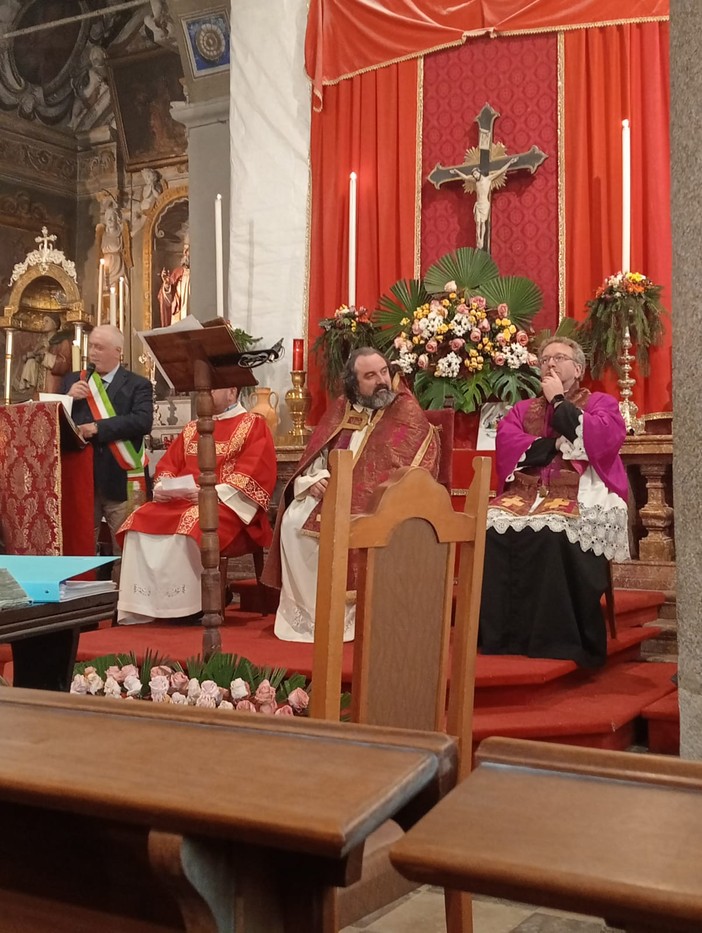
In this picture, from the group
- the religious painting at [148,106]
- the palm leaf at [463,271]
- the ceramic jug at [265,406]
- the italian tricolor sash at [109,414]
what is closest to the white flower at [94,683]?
the italian tricolor sash at [109,414]

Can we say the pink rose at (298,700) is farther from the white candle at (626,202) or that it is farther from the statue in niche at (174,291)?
the statue in niche at (174,291)

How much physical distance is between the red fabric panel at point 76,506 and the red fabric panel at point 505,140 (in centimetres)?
283

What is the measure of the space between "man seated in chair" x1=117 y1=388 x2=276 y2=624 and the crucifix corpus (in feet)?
6.77

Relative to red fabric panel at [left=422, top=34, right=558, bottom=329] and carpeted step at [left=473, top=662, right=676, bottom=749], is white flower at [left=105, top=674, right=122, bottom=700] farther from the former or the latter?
red fabric panel at [left=422, top=34, right=558, bottom=329]

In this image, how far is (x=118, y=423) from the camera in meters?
6.05

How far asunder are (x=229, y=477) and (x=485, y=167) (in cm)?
275

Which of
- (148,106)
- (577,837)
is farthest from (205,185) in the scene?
(577,837)

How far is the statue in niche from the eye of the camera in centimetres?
1272

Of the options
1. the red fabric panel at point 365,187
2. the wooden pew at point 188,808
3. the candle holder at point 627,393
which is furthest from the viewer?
the red fabric panel at point 365,187

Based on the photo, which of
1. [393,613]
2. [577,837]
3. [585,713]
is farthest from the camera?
[585,713]

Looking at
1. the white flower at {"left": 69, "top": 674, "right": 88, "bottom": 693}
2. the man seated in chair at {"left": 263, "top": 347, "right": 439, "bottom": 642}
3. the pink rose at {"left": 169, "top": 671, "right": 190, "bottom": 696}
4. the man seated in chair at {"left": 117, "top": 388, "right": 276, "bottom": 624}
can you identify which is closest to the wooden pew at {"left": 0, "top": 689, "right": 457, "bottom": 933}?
the pink rose at {"left": 169, "top": 671, "right": 190, "bottom": 696}

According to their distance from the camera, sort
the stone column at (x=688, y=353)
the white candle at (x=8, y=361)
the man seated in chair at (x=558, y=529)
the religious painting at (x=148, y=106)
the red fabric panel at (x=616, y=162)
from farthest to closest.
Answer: the religious painting at (x=148, y=106)
the white candle at (x=8, y=361)
the red fabric panel at (x=616, y=162)
the man seated in chair at (x=558, y=529)
the stone column at (x=688, y=353)

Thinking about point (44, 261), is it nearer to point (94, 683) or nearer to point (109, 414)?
point (109, 414)

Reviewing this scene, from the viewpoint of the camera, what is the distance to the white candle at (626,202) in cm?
573
